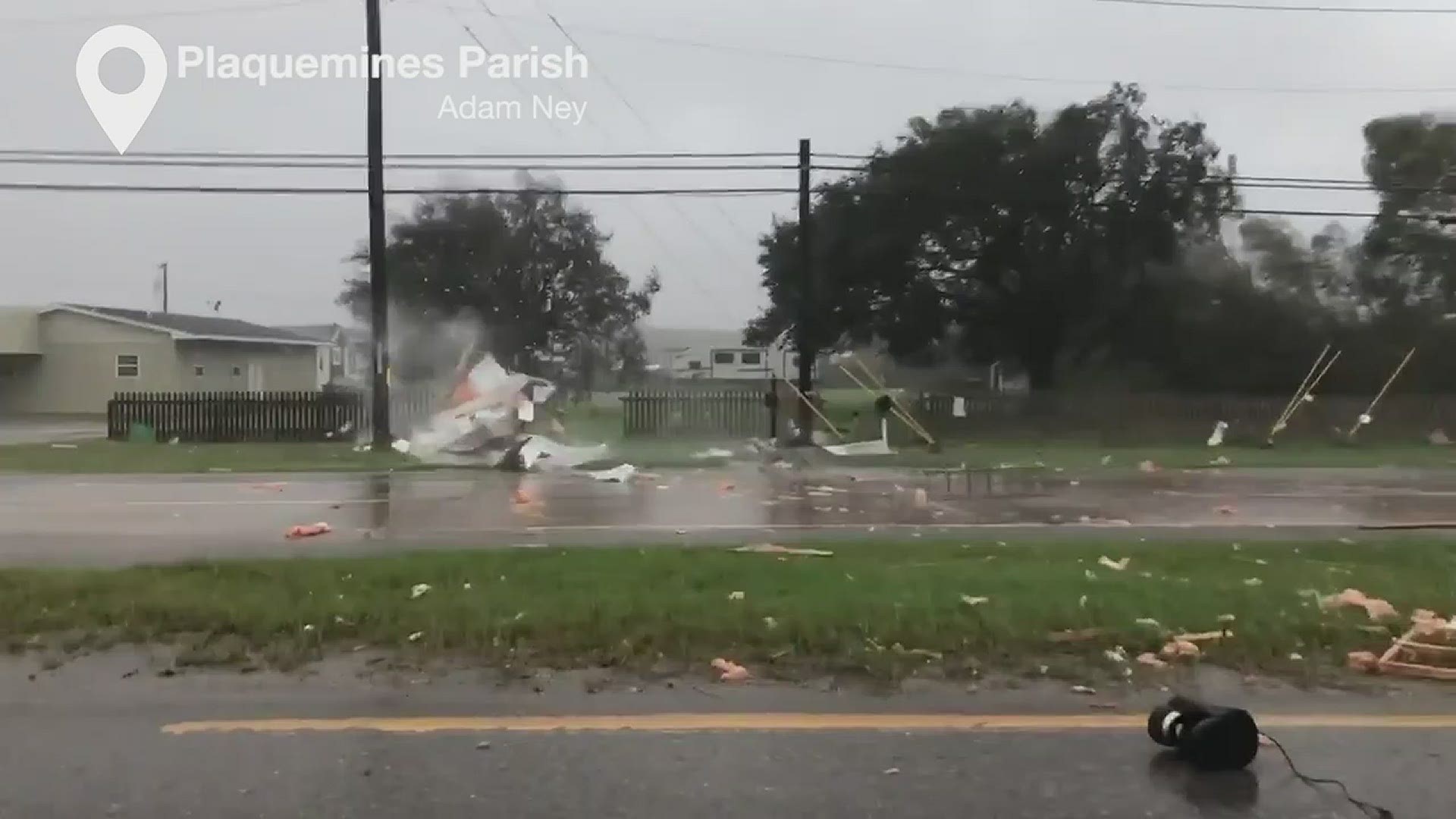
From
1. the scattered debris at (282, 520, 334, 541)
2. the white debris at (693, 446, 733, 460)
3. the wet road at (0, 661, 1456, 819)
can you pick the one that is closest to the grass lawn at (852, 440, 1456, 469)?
the white debris at (693, 446, 733, 460)

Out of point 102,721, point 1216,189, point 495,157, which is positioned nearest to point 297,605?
point 102,721

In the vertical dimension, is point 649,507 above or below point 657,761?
above

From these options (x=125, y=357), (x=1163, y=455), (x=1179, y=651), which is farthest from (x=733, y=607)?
(x=125, y=357)

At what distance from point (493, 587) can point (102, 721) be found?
8.56 feet

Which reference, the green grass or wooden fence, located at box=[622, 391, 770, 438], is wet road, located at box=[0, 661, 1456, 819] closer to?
the green grass

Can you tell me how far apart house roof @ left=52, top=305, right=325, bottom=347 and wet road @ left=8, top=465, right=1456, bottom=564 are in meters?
20.1

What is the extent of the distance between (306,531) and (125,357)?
2862cm

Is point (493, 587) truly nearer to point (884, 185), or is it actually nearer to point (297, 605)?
point (297, 605)

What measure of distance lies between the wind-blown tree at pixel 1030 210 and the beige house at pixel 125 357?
17071 mm

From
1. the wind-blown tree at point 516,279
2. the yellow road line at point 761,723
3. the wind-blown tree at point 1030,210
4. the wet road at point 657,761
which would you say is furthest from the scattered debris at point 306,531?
the wind-blown tree at point 1030,210

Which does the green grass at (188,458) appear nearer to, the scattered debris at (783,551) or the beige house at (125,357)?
the scattered debris at (783,551)

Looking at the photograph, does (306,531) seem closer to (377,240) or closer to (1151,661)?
(1151,661)

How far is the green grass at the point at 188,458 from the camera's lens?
18297 mm

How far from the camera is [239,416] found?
2702 cm
